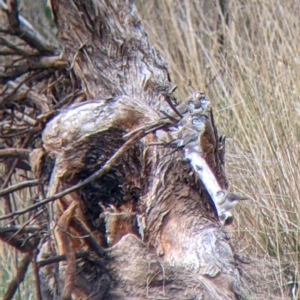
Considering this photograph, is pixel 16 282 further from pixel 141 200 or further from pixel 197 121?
pixel 197 121

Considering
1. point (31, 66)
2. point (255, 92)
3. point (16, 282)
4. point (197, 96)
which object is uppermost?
point (31, 66)

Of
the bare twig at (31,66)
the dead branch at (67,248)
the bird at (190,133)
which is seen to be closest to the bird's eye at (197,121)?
the bird at (190,133)

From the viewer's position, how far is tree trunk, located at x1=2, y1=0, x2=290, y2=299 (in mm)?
2291

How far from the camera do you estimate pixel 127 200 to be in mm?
2543

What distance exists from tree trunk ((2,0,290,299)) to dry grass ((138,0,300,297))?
46cm

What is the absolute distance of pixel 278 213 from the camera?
9.89 ft

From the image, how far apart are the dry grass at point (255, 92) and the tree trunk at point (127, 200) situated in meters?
0.46

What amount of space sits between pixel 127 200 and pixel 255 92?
1.32 metres

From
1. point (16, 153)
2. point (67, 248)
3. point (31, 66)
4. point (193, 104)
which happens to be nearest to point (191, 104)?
point (193, 104)

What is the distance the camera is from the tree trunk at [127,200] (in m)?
2.29

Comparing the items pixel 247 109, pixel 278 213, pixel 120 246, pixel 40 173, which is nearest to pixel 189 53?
pixel 247 109

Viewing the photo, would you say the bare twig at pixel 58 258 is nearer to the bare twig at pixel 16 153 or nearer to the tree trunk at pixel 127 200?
the tree trunk at pixel 127 200

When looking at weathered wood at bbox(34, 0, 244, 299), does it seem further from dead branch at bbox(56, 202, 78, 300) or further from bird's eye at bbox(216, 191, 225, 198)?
bird's eye at bbox(216, 191, 225, 198)

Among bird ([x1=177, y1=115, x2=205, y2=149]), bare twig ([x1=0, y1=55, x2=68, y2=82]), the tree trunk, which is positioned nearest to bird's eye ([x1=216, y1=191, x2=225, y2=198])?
the tree trunk
